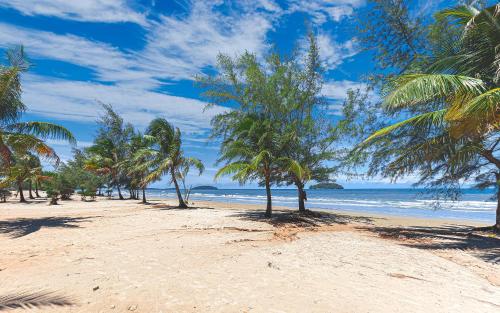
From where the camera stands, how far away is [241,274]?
4.91m

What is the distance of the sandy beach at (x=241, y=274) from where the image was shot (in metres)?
3.74

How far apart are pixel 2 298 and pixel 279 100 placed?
12.3m

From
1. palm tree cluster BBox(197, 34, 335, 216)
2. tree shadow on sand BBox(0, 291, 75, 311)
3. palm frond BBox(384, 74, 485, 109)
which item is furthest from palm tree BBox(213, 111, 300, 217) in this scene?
tree shadow on sand BBox(0, 291, 75, 311)

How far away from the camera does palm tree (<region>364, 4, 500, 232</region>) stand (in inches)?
251

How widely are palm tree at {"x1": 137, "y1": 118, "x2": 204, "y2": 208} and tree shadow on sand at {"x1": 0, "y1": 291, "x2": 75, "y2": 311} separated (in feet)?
54.0

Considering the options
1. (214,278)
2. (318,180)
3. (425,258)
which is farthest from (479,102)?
(318,180)

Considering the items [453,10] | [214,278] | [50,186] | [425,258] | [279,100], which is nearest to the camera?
[214,278]

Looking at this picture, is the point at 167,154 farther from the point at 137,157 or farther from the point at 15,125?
the point at 15,125

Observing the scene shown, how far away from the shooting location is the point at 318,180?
50.3 feet

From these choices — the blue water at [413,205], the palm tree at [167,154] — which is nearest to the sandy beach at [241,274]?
the blue water at [413,205]

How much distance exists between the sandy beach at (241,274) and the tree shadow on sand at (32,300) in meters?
0.01

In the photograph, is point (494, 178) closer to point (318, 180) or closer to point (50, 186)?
point (318, 180)

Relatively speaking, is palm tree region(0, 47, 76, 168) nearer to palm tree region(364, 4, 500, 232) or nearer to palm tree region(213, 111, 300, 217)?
palm tree region(213, 111, 300, 217)

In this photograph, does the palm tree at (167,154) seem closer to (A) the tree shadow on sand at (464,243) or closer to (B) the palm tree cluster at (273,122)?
(B) the palm tree cluster at (273,122)
